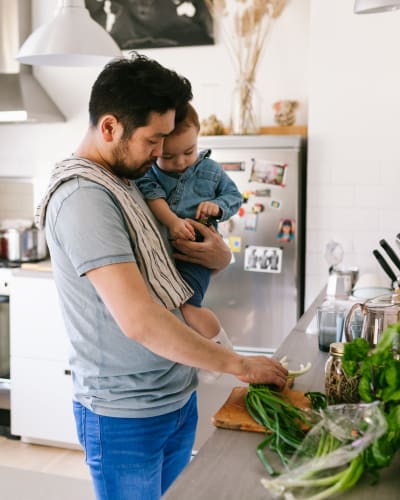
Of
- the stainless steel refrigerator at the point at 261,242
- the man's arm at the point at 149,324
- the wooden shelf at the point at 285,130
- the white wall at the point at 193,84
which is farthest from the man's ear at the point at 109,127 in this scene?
the white wall at the point at 193,84

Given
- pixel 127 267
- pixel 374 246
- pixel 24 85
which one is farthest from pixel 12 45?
pixel 127 267

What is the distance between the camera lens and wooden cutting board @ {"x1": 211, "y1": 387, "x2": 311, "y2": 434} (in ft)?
4.76

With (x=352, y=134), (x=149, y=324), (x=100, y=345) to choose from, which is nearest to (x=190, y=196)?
(x=100, y=345)

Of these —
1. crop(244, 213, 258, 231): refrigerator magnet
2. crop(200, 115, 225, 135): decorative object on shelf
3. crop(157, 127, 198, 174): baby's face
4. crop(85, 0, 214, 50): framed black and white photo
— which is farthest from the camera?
crop(85, 0, 214, 50): framed black and white photo

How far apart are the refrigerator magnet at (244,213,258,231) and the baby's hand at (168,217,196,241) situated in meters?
1.80

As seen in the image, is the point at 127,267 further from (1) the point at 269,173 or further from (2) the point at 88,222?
(1) the point at 269,173

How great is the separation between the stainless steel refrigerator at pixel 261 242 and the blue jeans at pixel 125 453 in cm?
204

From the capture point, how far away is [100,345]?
162cm

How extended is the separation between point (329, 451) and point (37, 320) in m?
3.02

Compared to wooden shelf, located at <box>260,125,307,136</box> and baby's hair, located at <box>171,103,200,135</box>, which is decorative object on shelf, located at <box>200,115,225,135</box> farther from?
baby's hair, located at <box>171,103,200,135</box>

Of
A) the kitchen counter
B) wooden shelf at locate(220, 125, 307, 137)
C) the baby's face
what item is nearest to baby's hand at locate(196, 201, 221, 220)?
the baby's face

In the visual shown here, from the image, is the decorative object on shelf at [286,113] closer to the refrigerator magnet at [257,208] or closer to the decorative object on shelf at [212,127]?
the decorative object on shelf at [212,127]

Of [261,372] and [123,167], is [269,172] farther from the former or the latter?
[261,372]

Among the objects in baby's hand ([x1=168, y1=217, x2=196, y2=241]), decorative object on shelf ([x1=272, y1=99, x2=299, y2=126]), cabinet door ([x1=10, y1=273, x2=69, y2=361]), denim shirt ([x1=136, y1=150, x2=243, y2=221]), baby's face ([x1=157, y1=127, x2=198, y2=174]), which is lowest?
cabinet door ([x1=10, y1=273, x2=69, y2=361])
